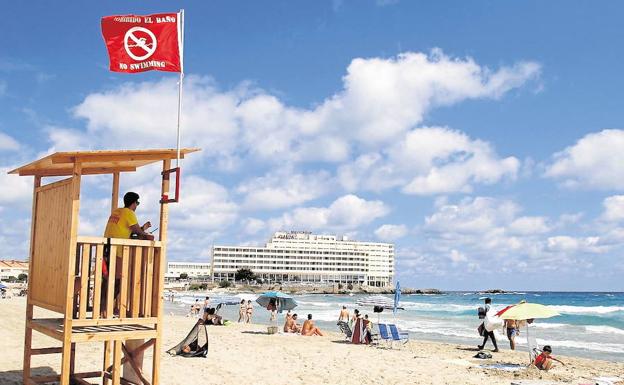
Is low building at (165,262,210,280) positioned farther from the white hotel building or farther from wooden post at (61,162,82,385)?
wooden post at (61,162,82,385)

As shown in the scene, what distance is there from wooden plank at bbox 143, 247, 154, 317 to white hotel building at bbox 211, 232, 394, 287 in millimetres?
163182

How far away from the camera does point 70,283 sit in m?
6.72

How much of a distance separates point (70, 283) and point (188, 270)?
184907mm

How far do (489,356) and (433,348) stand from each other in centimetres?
326

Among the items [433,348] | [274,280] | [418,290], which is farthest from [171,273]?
[433,348]

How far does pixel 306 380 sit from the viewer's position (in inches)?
434

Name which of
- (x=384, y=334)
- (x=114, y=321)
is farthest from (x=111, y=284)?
(x=384, y=334)

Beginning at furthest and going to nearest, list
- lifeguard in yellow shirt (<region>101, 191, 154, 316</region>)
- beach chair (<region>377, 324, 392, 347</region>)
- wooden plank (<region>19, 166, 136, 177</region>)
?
beach chair (<region>377, 324, 392, 347</region>), wooden plank (<region>19, 166, 136, 177</region>), lifeguard in yellow shirt (<region>101, 191, 154, 316</region>)

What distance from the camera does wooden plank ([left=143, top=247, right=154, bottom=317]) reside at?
7.30 meters

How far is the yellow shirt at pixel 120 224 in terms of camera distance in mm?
7473

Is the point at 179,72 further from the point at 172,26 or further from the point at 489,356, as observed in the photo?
the point at 489,356

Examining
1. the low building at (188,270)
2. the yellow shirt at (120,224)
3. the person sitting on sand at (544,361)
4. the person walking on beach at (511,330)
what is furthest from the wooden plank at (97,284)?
the low building at (188,270)

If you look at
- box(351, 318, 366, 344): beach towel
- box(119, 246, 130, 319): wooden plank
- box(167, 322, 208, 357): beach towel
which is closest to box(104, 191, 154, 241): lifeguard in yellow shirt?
box(119, 246, 130, 319): wooden plank

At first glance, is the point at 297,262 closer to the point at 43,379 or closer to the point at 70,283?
the point at 43,379
